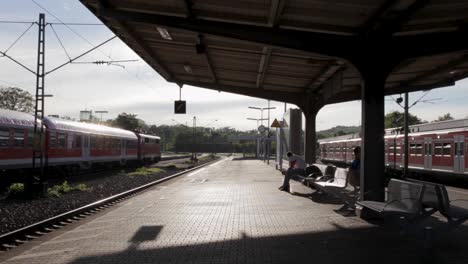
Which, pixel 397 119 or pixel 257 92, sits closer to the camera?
pixel 257 92

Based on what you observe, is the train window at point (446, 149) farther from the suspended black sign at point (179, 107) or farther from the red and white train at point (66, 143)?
the red and white train at point (66, 143)

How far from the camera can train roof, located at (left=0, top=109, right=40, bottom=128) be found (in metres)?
19.8

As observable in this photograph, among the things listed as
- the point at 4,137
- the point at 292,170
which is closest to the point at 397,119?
the point at 292,170

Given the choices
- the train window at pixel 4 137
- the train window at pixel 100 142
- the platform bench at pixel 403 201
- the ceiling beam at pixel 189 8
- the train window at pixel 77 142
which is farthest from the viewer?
the train window at pixel 100 142

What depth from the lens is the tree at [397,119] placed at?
327 ft

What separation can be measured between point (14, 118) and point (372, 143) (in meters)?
14.3

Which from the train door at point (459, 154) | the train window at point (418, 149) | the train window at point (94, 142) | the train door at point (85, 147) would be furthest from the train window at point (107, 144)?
the train door at point (459, 154)

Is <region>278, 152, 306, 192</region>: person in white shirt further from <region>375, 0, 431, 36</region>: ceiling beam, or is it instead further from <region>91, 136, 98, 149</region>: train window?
<region>91, 136, 98, 149</region>: train window

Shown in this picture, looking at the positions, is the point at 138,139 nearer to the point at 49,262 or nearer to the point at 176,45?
the point at 176,45

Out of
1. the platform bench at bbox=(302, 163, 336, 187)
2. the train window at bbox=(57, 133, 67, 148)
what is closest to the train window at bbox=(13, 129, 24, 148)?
the train window at bbox=(57, 133, 67, 148)

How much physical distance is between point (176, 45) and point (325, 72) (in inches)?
200

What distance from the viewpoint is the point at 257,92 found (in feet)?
77.6

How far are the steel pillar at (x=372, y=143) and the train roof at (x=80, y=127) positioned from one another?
674 inches

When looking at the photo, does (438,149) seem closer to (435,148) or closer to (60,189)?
(435,148)
